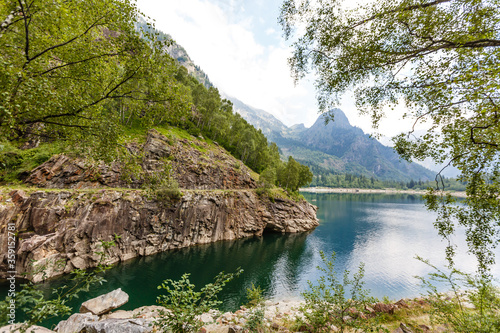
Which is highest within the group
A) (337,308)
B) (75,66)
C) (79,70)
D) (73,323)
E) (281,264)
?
(75,66)

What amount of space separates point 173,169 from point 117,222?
50.0ft

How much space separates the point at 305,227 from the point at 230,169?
2639 cm

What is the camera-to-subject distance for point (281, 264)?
31922 mm

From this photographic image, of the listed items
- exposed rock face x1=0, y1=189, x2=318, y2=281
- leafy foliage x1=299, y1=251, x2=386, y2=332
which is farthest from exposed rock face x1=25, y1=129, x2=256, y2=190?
leafy foliage x1=299, y1=251, x2=386, y2=332

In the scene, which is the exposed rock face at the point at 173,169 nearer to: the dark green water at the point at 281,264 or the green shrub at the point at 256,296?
the dark green water at the point at 281,264

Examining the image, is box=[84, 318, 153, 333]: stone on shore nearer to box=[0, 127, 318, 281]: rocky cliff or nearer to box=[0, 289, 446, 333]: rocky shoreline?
box=[0, 289, 446, 333]: rocky shoreline

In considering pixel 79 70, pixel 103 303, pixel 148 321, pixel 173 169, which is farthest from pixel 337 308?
pixel 173 169

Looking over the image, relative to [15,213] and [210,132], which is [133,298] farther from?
[210,132]

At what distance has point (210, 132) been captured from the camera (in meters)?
67.8

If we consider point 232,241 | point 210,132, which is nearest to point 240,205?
point 232,241

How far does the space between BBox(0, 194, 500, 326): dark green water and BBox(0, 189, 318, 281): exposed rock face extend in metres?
2.31

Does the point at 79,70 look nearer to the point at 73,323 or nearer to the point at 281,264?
the point at 73,323

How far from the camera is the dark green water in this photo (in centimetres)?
2279

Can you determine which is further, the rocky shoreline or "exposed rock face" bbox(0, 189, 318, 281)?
"exposed rock face" bbox(0, 189, 318, 281)
